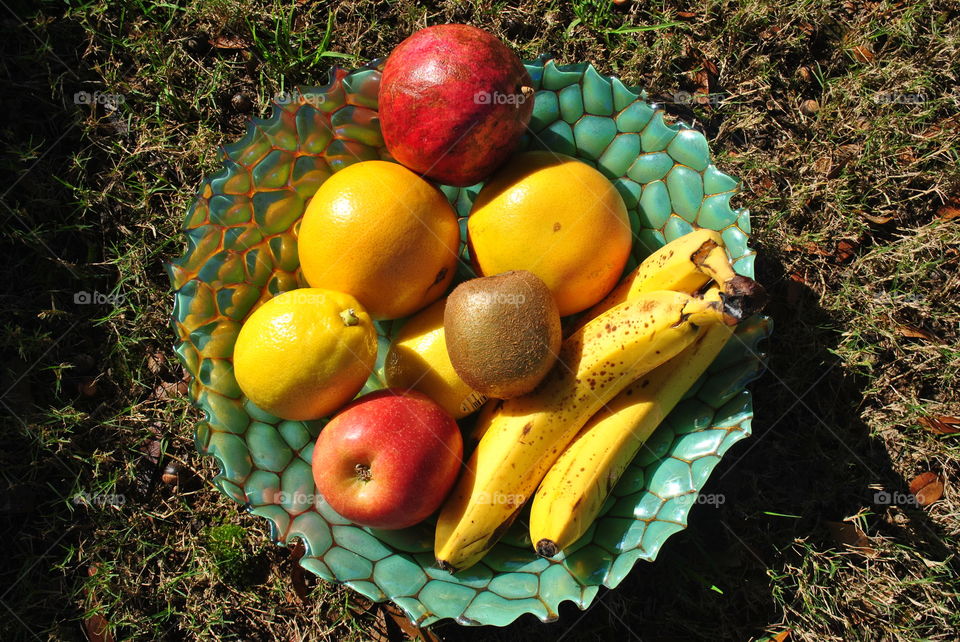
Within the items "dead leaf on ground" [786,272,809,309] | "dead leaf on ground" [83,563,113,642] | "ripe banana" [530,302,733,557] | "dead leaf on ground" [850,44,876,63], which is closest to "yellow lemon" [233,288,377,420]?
"ripe banana" [530,302,733,557]

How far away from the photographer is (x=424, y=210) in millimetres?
2332

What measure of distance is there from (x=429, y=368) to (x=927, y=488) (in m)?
2.19

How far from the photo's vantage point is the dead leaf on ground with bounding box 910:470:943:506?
2.97 metres

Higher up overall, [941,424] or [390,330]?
[390,330]

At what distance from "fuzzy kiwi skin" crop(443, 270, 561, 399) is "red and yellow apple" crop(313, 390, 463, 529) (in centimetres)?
21

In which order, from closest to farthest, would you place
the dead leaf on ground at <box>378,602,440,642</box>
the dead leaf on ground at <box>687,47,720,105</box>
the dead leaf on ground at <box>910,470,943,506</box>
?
the dead leaf on ground at <box>378,602,440,642</box> → the dead leaf on ground at <box>910,470,943,506</box> → the dead leaf on ground at <box>687,47,720,105</box>

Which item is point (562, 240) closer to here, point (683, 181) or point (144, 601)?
point (683, 181)

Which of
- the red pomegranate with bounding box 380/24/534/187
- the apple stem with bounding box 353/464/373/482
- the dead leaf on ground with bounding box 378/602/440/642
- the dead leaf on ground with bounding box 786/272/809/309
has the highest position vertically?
the red pomegranate with bounding box 380/24/534/187

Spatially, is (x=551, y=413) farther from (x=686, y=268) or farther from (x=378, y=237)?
(x=378, y=237)

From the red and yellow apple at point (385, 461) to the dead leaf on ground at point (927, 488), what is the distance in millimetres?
2059

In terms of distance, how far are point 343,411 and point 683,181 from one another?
56.7 inches

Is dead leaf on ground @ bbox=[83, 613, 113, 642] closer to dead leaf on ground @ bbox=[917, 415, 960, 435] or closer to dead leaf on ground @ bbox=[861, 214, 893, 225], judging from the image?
dead leaf on ground @ bbox=[917, 415, 960, 435]

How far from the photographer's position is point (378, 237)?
2.24 metres

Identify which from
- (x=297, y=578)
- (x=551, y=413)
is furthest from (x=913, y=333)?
(x=297, y=578)
